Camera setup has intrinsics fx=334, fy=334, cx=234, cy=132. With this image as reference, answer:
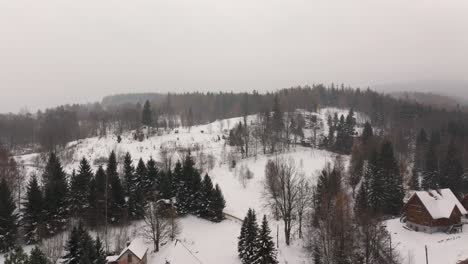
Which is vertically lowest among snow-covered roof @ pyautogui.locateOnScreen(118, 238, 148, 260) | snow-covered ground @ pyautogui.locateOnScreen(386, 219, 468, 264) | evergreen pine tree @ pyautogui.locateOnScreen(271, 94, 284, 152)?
snow-covered ground @ pyautogui.locateOnScreen(386, 219, 468, 264)

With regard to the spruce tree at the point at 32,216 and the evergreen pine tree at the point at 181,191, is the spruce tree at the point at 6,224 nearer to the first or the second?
the spruce tree at the point at 32,216

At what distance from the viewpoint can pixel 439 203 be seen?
3806cm

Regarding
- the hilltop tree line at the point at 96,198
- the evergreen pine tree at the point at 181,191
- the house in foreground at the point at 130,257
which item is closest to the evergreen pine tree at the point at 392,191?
the hilltop tree line at the point at 96,198

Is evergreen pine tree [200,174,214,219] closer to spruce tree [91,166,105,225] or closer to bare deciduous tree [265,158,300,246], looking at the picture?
bare deciduous tree [265,158,300,246]

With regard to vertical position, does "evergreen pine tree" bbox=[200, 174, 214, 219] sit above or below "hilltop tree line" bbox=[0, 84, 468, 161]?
below

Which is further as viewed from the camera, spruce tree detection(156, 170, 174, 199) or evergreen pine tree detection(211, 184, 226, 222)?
spruce tree detection(156, 170, 174, 199)

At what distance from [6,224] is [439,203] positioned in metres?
45.2

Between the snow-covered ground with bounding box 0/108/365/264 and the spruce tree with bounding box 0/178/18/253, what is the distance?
1334 centimetres

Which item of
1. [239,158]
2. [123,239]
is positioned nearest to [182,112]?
[239,158]

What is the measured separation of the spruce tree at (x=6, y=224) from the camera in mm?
30891

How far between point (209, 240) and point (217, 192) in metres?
7.21

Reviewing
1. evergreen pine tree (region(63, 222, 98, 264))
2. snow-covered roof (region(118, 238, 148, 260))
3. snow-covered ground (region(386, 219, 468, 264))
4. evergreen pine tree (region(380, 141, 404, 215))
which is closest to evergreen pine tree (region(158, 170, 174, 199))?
snow-covered roof (region(118, 238, 148, 260))

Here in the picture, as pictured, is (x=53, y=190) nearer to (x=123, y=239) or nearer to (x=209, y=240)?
(x=123, y=239)

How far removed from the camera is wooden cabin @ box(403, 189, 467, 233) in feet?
121
